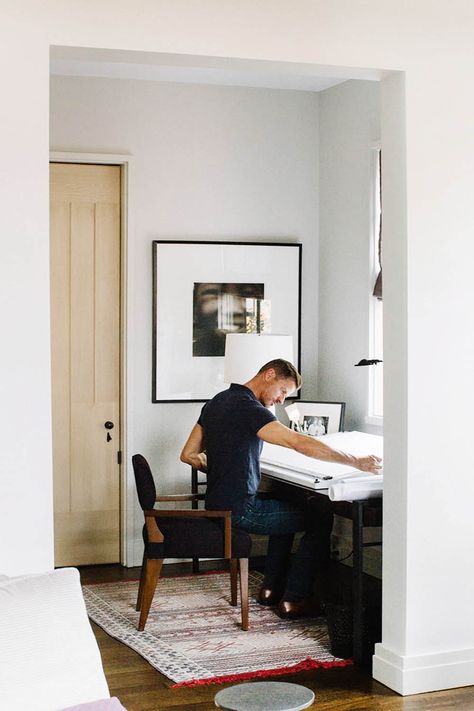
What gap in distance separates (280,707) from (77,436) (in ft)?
12.5

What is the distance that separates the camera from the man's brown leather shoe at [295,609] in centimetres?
493

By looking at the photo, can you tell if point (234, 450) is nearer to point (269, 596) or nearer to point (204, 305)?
point (269, 596)

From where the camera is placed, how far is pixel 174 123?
6.09 meters

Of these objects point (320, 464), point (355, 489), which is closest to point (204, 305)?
point (320, 464)

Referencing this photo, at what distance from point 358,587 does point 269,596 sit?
3.48 ft

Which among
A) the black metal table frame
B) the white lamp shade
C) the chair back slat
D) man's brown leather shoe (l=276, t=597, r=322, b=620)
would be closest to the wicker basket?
the black metal table frame

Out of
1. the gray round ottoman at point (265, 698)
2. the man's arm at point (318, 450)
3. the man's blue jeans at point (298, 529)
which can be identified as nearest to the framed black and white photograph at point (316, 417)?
the man's blue jeans at point (298, 529)

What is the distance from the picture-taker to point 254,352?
5465 mm

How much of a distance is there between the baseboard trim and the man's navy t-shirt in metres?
1.04

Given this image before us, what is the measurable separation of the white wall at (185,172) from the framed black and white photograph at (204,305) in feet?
0.25

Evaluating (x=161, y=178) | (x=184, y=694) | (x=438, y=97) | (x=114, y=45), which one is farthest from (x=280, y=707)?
(x=161, y=178)

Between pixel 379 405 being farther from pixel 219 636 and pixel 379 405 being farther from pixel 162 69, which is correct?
pixel 162 69

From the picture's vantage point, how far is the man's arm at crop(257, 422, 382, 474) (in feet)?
14.4

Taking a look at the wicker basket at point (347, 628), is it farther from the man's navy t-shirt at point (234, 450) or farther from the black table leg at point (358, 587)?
the man's navy t-shirt at point (234, 450)
